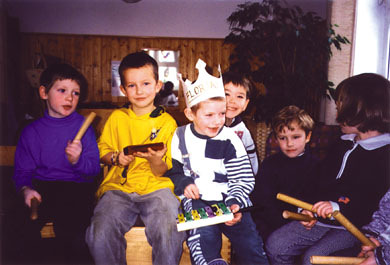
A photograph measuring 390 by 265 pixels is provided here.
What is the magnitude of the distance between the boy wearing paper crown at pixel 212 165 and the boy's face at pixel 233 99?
0.26 meters

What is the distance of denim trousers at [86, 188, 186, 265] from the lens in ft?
3.58

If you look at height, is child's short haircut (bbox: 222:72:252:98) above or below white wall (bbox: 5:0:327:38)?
below

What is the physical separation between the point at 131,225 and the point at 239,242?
0.46m

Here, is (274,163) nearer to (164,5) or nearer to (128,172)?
(128,172)

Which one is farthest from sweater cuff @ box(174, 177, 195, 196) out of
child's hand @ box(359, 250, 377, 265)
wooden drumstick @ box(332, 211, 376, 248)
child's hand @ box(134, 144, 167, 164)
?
child's hand @ box(359, 250, 377, 265)

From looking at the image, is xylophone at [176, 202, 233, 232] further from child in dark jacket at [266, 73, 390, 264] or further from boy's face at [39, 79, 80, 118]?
boy's face at [39, 79, 80, 118]

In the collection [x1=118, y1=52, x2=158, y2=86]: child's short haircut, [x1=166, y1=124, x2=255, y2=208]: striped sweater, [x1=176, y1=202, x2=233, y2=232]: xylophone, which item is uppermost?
[x1=118, y1=52, x2=158, y2=86]: child's short haircut

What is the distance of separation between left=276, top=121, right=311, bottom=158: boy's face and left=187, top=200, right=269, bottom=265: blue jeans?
422 mm

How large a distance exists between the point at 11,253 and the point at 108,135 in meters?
0.61

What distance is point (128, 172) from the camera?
4.31ft

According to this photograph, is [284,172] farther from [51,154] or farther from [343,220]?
[51,154]

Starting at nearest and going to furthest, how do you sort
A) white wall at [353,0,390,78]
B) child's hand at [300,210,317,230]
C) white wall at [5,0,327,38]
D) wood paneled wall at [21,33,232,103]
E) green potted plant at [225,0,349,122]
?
child's hand at [300,210,317,230] → white wall at [353,0,390,78] → green potted plant at [225,0,349,122] → white wall at [5,0,327,38] → wood paneled wall at [21,33,232,103]

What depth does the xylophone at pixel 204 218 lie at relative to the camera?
1001 millimetres

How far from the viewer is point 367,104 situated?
1.20 metres
